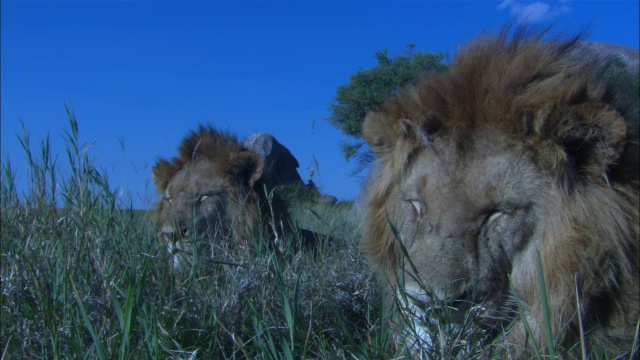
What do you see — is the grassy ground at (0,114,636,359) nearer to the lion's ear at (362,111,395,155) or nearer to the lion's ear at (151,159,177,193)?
the lion's ear at (362,111,395,155)

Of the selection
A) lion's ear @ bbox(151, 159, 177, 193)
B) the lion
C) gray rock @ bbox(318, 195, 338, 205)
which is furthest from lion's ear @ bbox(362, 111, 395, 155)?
lion's ear @ bbox(151, 159, 177, 193)

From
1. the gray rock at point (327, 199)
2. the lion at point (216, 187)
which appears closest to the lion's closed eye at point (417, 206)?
the gray rock at point (327, 199)

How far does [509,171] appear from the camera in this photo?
324cm

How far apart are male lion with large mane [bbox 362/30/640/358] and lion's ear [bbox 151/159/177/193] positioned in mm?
3964

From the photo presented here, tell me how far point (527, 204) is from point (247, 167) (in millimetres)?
3897

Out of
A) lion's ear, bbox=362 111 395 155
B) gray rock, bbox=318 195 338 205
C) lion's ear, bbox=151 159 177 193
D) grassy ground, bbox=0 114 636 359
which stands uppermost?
lion's ear, bbox=151 159 177 193

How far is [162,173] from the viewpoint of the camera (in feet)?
23.3

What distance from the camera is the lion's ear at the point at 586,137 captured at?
3.17m

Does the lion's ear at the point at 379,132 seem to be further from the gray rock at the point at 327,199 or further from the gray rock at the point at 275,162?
the gray rock at the point at 275,162

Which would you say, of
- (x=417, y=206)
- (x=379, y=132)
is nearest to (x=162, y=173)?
(x=379, y=132)

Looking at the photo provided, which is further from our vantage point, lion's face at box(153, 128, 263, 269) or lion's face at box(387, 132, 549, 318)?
lion's face at box(153, 128, 263, 269)

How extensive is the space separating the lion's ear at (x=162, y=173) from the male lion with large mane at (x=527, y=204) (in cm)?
396

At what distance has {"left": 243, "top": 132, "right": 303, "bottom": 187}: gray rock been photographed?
7.13 m

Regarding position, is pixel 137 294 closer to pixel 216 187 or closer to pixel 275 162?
pixel 216 187
